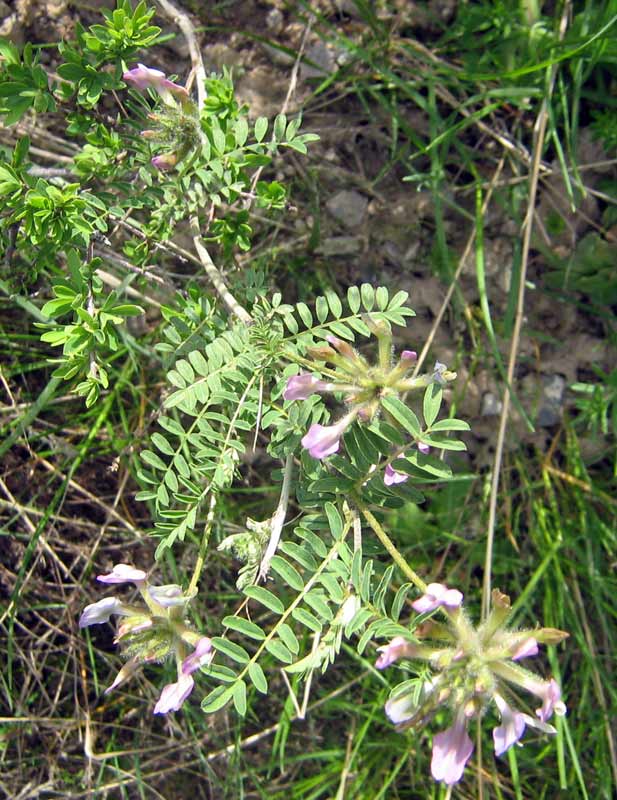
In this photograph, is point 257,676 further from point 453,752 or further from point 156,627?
point 453,752

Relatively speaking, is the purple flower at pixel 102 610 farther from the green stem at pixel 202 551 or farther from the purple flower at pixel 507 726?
the purple flower at pixel 507 726

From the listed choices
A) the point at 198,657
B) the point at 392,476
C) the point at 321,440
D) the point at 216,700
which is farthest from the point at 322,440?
the point at 216,700

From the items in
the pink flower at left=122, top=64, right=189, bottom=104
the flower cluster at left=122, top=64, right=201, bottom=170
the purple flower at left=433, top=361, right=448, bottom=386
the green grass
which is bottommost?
the green grass

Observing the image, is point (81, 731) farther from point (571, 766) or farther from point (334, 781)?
point (571, 766)

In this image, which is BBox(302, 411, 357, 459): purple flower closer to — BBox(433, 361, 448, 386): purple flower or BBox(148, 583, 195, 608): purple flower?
BBox(433, 361, 448, 386): purple flower

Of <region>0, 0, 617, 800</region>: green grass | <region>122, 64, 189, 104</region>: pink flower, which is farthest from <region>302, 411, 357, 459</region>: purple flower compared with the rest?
<region>0, 0, 617, 800</region>: green grass

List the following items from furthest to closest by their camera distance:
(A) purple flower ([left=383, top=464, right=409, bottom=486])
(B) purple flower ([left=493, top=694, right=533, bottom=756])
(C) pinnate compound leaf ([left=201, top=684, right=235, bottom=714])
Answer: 1. (A) purple flower ([left=383, top=464, right=409, bottom=486])
2. (C) pinnate compound leaf ([left=201, top=684, right=235, bottom=714])
3. (B) purple flower ([left=493, top=694, right=533, bottom=756])

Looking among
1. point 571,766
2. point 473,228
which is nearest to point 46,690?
point 571,766

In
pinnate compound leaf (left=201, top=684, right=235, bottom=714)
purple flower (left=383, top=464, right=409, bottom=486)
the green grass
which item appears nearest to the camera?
pinnate compound leaf (left=201, top=684, right=235, bottom=714)

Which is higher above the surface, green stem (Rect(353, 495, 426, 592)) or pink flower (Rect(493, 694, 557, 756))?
green stem (Rect(353, 495, 426, 592))
